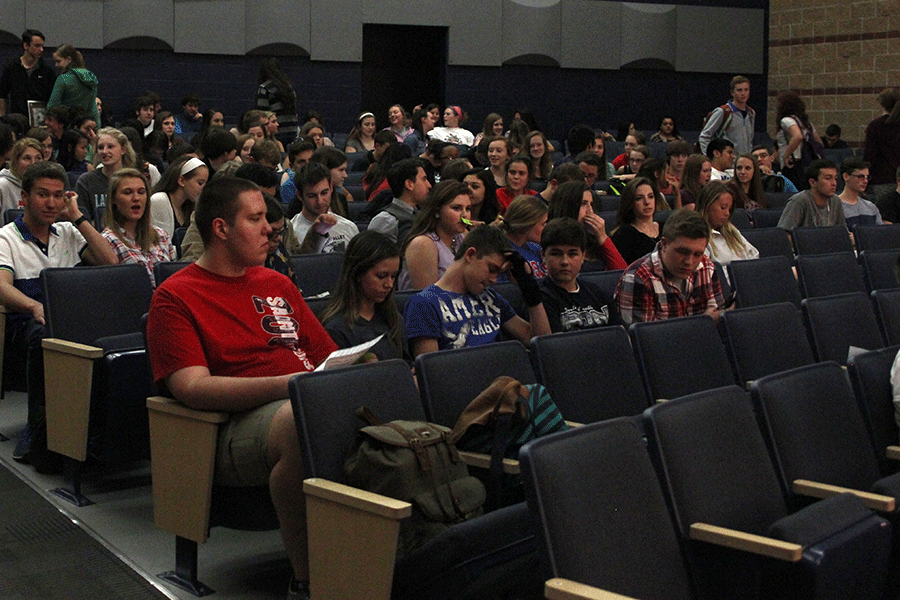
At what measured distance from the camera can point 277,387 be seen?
2717 millimetres

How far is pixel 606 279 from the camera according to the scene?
4.32 m

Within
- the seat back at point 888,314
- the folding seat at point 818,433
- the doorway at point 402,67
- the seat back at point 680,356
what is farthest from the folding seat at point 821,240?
the doorway at point 402,67

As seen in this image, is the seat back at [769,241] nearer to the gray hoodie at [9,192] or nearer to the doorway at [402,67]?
the gray hoodie at [9,192]

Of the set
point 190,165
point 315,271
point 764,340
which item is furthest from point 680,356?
point 190,165

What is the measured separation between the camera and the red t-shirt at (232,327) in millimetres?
2787

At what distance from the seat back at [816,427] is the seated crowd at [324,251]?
1.12 meters

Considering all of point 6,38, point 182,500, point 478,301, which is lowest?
point 182,500

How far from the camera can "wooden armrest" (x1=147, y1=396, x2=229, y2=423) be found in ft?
9.07

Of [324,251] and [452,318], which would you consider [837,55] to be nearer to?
[324,251]

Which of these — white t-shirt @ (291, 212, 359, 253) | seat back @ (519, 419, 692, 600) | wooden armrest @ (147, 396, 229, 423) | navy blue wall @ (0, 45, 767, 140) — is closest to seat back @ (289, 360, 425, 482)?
wooden armrest @ (147, 396, 229, 423)

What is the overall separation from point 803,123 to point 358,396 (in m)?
7.30

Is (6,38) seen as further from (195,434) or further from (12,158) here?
(195,434)

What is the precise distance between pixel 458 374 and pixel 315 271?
191 cm

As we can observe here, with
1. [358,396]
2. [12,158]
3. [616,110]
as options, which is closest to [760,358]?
[358,396]
